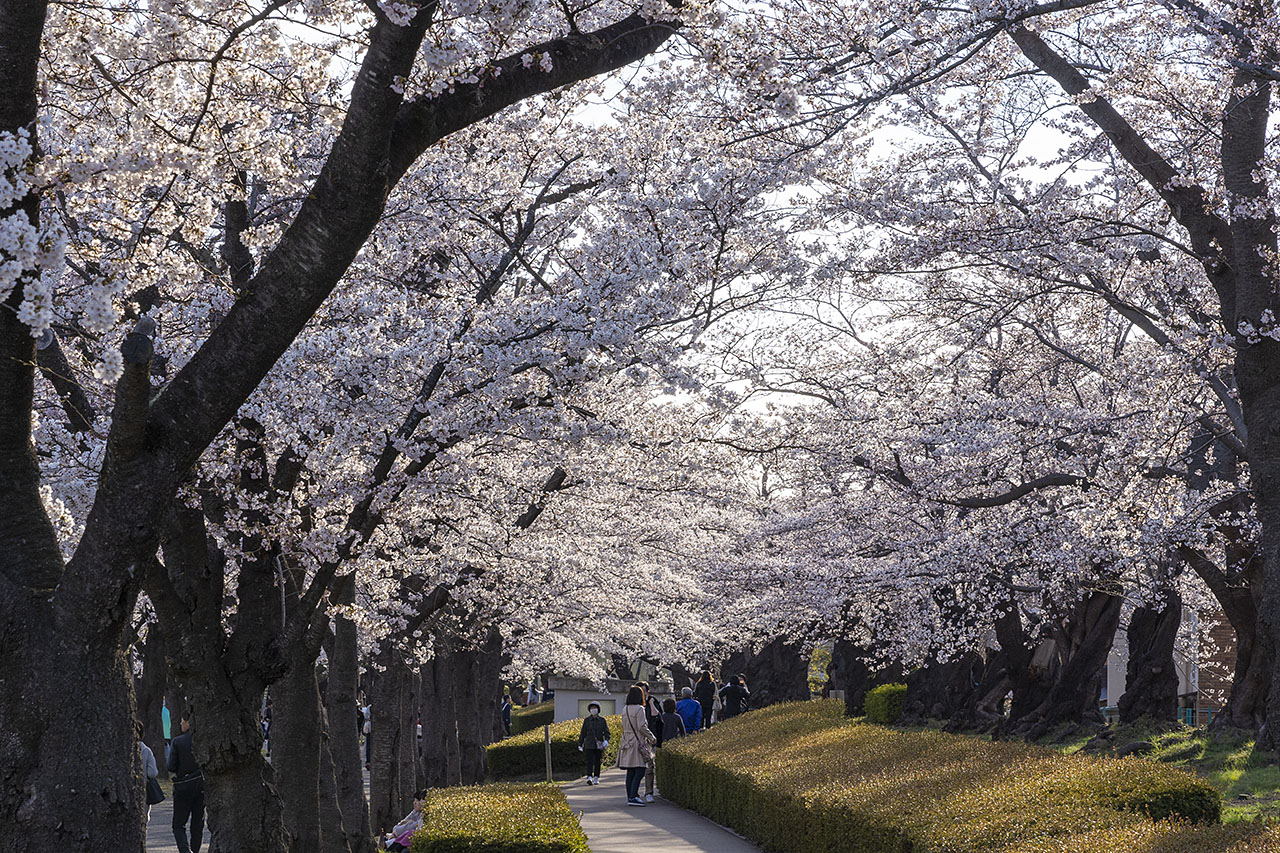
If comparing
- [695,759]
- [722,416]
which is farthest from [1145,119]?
[695,759]

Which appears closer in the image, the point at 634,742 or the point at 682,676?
the point at 634,742

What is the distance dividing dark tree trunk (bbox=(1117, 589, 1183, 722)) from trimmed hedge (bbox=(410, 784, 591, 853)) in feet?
34.1

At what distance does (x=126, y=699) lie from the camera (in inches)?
188

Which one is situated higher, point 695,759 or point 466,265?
point 466,265

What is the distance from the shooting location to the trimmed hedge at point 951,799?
682cm

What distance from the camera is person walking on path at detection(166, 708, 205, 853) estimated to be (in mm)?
13727

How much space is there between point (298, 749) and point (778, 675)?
29.0 meters

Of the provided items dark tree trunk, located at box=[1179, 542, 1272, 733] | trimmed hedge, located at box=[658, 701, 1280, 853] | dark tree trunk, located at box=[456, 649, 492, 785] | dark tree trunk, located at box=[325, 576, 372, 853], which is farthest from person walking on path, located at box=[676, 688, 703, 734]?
dark tree trunk, located at box=[325, 576, 372, 853]

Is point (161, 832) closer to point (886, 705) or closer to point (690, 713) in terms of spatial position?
point (690, 713)

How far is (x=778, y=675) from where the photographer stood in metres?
37.4

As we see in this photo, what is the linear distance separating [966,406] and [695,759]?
6.83 m

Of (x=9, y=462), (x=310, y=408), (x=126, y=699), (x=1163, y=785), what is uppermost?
(x=310, y=408)

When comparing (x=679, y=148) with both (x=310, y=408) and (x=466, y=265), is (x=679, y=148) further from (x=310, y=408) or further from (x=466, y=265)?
(x=310, y=408)

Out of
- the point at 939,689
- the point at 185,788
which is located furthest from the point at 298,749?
the point at 939,689
